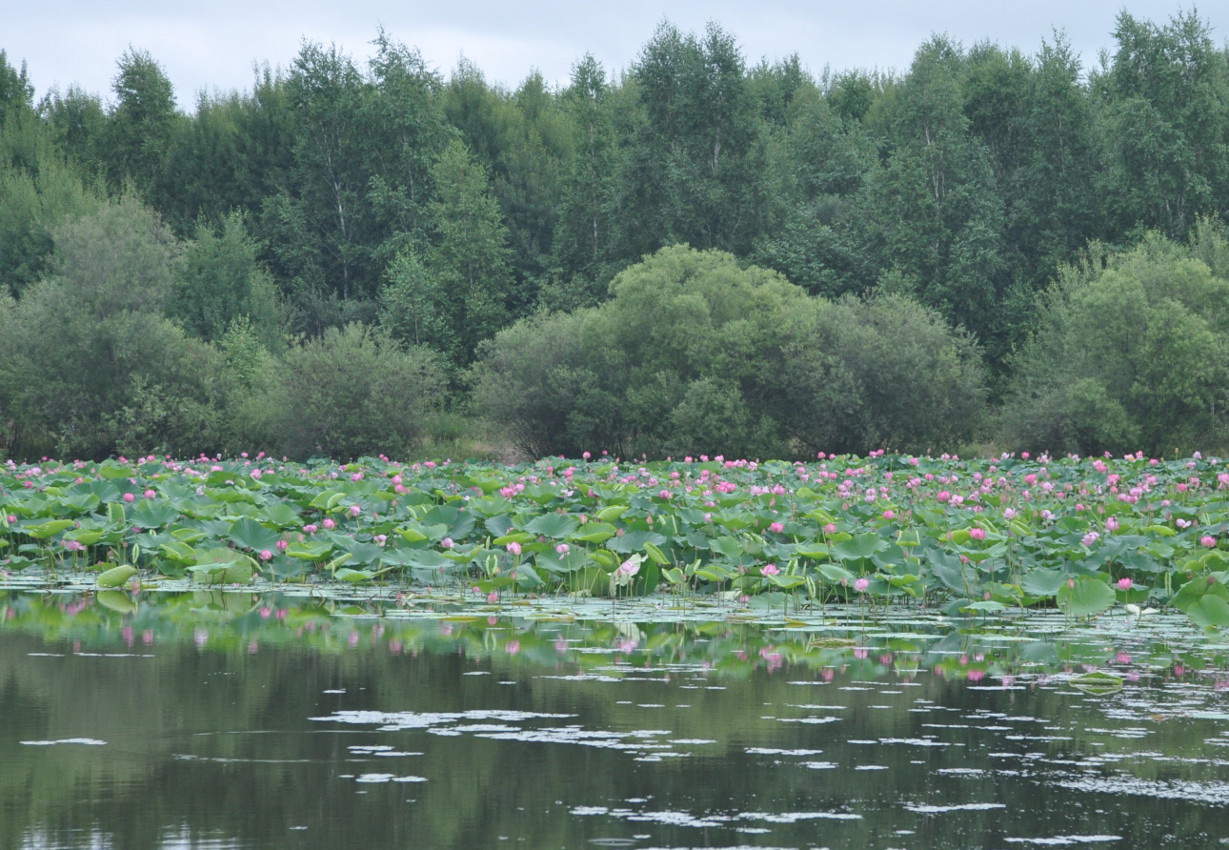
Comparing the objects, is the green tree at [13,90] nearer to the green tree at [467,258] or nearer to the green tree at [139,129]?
the green tree at [139,129]

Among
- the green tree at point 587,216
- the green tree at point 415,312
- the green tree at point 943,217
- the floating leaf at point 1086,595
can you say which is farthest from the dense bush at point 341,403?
the floating leaf at point 1086,595

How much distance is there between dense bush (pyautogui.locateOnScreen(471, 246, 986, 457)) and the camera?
40312mm

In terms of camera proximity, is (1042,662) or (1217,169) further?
(1217,169)

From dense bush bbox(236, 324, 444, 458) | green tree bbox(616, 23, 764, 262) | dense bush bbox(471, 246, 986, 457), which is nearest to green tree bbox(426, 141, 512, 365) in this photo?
green tree bbox(616, 23, 764, 262)

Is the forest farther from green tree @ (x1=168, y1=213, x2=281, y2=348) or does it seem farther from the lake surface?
the lake surface

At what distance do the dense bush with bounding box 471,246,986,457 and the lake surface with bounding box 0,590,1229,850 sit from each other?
30720 mm

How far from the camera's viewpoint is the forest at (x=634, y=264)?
1585 inches

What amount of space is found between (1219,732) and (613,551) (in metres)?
5.64

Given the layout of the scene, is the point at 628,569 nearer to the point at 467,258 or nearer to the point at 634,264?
the point at 634,264

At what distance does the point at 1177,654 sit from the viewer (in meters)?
8.23

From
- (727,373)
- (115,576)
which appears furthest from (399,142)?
(115,576)

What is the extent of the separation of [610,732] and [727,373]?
35.0 metres

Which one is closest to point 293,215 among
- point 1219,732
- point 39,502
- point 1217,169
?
point 1217,169

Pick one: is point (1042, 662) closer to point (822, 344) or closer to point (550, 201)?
point (822, 344)
